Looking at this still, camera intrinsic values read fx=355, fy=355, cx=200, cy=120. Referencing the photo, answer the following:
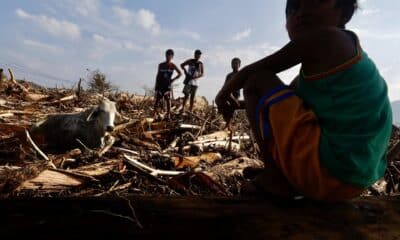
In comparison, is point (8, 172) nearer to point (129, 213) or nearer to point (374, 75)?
point (129, 213)

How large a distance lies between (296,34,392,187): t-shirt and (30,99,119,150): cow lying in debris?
12.5 feet

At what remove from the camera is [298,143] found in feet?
5.14

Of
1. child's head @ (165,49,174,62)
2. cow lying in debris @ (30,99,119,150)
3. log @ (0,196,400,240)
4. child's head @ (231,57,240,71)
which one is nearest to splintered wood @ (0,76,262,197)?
cow lying in debris @ (30,99,119,150)

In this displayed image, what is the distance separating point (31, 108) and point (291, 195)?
20.1 feet

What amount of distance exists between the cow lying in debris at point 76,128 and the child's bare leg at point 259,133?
3.51 metres

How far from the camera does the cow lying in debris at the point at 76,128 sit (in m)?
4.93

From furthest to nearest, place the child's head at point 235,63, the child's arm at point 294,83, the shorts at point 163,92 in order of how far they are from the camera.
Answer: the shorts at point 163,92 → the child's head at point 235,63 → the child's arm at point 294,83

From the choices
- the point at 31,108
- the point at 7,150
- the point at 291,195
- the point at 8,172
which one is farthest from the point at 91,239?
the point at 31,108

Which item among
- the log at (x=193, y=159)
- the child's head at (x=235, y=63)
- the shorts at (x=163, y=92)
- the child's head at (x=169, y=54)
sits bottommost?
the log at (x=193, y=159)

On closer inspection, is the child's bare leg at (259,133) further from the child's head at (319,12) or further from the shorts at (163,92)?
the shorts at (163,92)

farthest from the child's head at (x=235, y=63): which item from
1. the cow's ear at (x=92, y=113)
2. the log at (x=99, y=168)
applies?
the log at (x=99, y=168)

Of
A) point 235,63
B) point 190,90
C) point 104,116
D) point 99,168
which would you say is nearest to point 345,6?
point 99,168

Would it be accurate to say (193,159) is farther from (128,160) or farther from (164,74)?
(164,74)

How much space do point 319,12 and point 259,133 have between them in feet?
2.16
